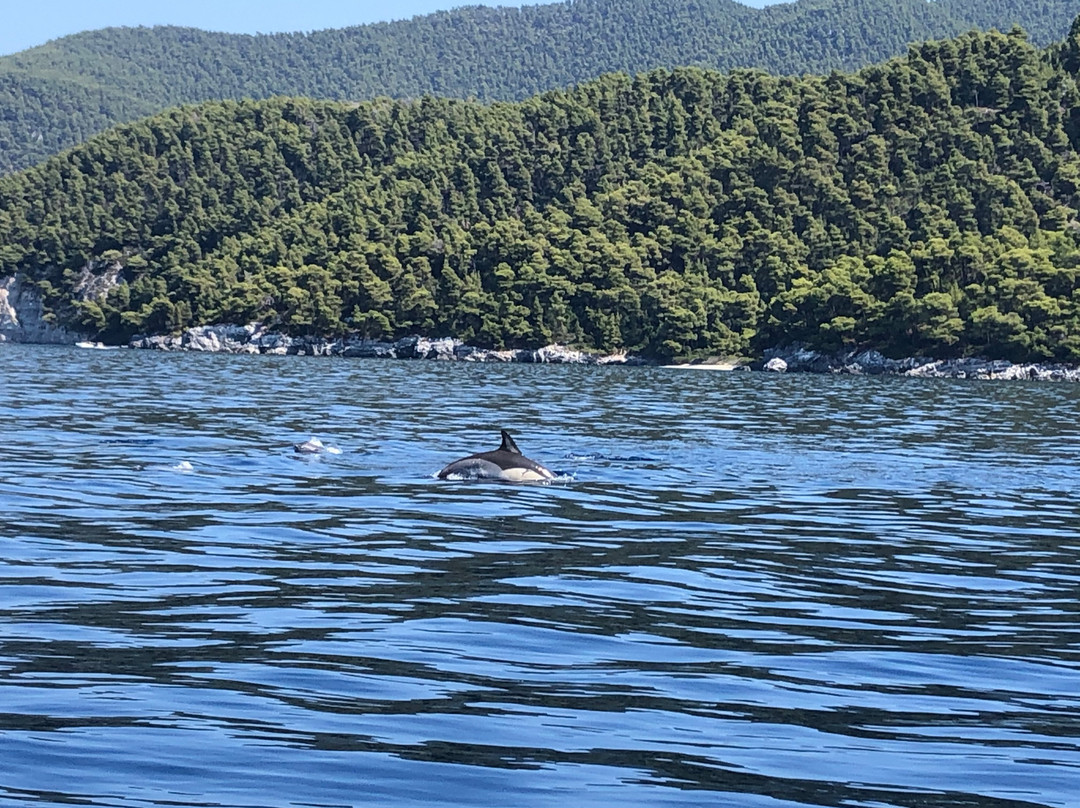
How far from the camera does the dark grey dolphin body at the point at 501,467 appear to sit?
98.0ft

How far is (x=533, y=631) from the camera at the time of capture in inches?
604

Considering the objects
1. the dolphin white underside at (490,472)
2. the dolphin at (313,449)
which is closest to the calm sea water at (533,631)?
the dolphin white underside at (490,472)

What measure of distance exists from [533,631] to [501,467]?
14567 mm

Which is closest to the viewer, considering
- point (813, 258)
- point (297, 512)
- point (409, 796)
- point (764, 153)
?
point (409, 796)

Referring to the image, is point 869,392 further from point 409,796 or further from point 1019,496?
point 409,796

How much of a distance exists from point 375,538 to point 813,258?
512 ft

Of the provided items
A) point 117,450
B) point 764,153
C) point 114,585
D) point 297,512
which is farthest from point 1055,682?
point 764,153

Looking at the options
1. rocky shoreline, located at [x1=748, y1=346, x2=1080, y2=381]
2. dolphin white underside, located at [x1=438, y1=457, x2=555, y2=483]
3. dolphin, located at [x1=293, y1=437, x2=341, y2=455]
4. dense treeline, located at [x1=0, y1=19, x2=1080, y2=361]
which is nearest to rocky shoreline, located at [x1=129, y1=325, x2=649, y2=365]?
dense treeline, located at [x1=0, y1=19, x2=1080, y2=361]

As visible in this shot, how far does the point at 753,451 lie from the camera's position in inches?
1538

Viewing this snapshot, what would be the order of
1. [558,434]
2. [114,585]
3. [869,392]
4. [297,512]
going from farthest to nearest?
[869,392] → [558,434] → [297,512] → [114,585]

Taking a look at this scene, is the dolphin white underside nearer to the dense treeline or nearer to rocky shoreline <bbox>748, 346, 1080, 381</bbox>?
rocky shoreline <bbox>748, 346, 1080, 381</bbox>

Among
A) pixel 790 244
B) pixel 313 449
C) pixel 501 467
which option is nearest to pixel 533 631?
pixel 501 467

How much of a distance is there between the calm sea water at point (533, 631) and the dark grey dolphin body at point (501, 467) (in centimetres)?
69

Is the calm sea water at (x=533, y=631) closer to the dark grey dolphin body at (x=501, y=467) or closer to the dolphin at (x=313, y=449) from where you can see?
the dark grey dolphin body at (x=501, y=467)
